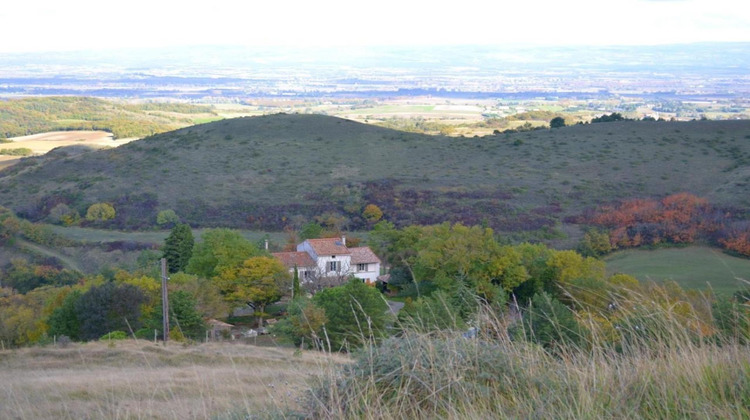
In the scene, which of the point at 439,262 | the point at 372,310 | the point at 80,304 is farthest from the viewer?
the point at 439,262

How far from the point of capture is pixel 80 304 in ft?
67.5

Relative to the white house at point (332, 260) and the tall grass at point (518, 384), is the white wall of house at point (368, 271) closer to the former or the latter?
the white house at point (332, 260)

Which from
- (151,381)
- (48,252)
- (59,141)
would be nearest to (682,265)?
(151,381)

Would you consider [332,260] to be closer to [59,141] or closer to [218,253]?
[218,253]

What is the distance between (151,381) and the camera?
7508 mm

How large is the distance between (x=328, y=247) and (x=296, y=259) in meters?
1.65

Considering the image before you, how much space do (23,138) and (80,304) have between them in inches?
3379

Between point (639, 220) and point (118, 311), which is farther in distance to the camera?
point (639, 220)

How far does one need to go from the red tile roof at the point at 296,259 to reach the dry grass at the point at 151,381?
15.1 meters

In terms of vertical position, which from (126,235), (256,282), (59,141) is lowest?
(126,235)

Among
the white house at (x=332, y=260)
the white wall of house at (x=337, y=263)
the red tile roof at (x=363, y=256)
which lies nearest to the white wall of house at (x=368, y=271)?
the white house at (x=332, y=260)

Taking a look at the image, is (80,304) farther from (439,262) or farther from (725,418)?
(725,418)

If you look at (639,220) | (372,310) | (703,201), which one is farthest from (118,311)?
(703,201)

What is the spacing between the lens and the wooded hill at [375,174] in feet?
147
